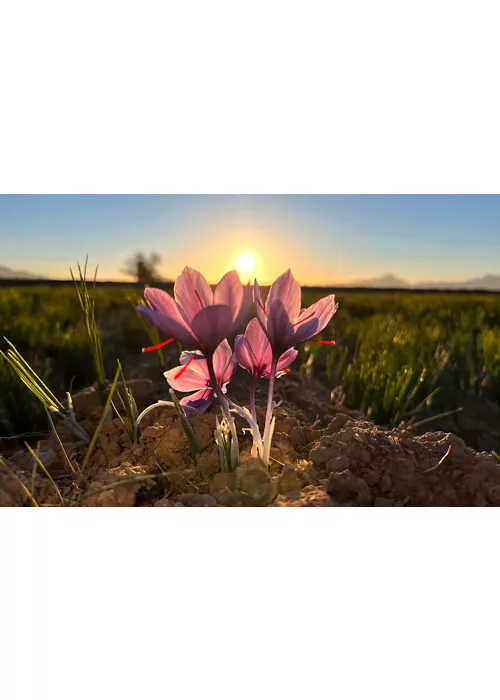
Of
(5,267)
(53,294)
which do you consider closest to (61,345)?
(5,267)

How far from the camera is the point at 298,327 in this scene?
1365 millimetres

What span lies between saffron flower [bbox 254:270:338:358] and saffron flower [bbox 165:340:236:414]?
5.2 inches

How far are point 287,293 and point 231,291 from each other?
4.9 inches

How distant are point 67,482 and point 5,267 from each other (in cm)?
105

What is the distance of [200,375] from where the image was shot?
57.3 inches

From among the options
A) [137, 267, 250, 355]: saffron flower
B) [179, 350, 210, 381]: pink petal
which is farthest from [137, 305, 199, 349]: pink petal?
[179, 350, 210, 381]: pink petal

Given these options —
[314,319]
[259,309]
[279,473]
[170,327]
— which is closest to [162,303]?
[170,327]

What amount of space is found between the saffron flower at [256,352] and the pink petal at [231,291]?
13cm

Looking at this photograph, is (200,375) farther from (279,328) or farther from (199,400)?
(279,328)

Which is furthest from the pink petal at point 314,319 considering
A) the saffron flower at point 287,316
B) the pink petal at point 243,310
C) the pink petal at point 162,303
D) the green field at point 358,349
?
the green field at point 358,349

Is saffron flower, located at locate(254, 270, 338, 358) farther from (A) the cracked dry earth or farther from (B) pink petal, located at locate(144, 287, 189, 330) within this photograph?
(A) the cracked dry earth

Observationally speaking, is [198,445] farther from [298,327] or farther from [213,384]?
[298,327]

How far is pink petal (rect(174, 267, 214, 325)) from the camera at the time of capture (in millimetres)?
1330

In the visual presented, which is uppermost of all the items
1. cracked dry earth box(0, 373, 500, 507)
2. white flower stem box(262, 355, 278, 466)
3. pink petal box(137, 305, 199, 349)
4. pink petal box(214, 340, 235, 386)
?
pink petal box(137, 305, 199, 349)
